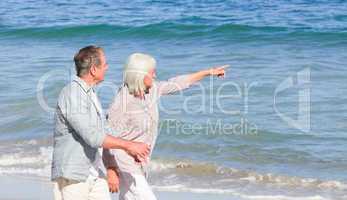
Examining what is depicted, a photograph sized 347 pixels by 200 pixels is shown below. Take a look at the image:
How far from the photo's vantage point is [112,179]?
589 cm

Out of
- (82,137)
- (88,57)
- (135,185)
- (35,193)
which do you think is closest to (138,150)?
(82,137)

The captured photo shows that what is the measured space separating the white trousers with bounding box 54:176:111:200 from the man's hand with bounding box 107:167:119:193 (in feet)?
0.81

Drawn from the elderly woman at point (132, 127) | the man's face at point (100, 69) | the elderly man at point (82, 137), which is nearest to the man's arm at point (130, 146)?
the elderly man at point (82, 137)

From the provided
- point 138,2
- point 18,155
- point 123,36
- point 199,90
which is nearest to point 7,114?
point 18,155

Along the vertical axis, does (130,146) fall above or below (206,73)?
below

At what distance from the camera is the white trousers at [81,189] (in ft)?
18.0

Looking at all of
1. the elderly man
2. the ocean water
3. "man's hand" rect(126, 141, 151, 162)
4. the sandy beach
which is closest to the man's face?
the elderly man

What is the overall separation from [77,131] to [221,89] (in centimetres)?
854

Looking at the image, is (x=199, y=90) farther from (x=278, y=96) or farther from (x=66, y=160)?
(x=66, y=160)

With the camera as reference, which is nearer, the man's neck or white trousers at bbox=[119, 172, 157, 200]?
the man's neck

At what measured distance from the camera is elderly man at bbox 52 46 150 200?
17.5ft

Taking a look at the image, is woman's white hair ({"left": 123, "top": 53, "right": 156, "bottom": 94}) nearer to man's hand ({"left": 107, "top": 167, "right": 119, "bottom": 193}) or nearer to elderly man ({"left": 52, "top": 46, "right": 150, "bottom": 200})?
elderly man ({"left": 52, "top": 46, "right": 150, "bottom": 200})

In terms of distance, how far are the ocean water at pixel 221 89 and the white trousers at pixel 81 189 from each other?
10.0 feet

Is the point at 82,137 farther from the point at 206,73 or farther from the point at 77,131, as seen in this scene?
the point at 206,73
